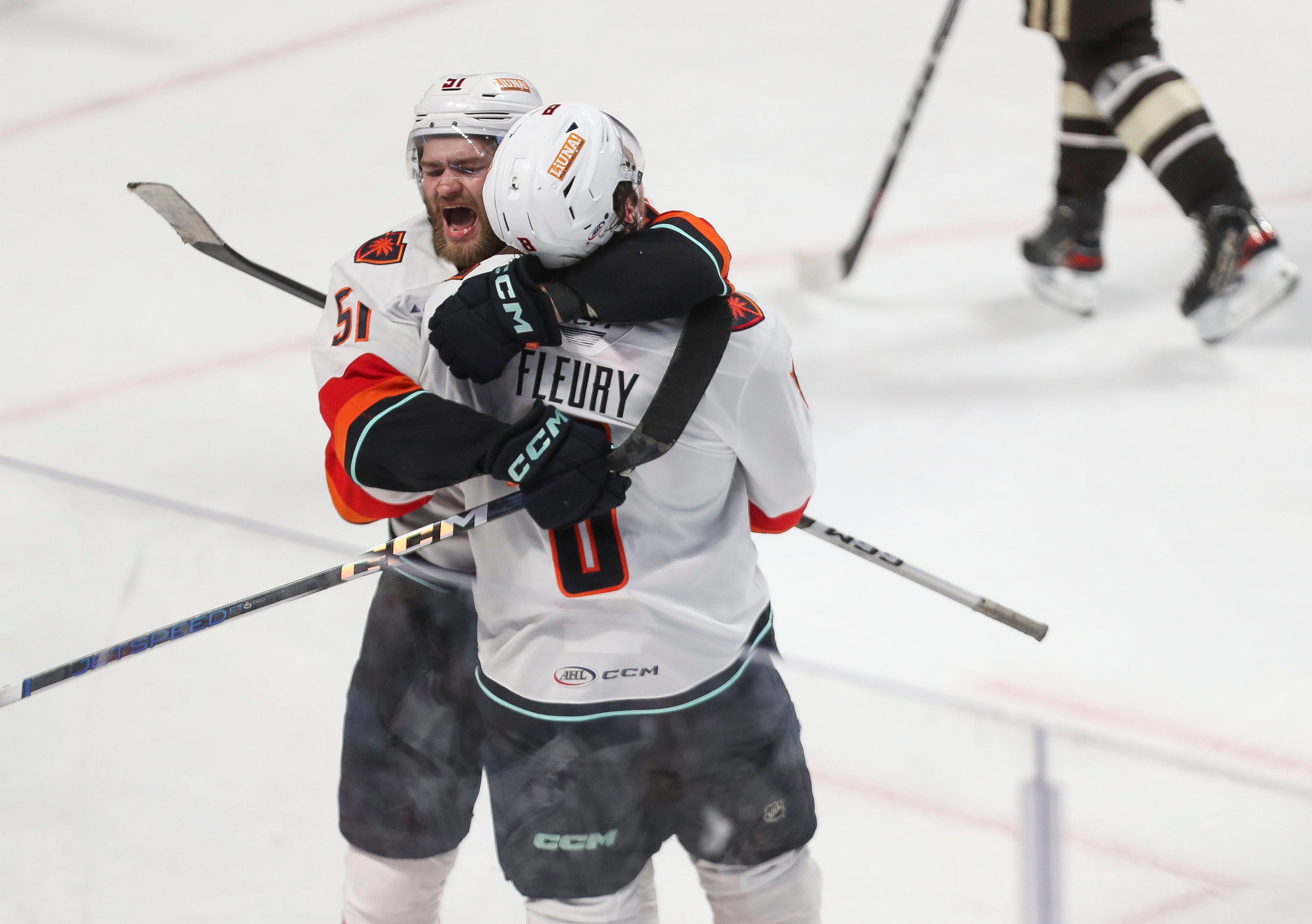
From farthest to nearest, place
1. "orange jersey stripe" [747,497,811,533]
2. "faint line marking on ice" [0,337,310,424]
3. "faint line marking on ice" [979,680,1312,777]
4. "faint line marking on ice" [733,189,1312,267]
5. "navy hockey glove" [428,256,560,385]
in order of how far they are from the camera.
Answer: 1. "faint line marking on ice" [733,189,1312,267]
2. "faint line marking on ice" [0,337,310,424]
3. "faint line marking on ice" [979,680,1312,777]
4. "orange jersey stripe" [747,497,811,533]
5. "navy hockey glove" [428,256,560,385]

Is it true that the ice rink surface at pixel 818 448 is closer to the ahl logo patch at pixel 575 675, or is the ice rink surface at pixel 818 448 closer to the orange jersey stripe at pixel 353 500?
the orange jersey stripe at pixel 353 500

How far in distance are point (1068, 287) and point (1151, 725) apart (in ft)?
4.75

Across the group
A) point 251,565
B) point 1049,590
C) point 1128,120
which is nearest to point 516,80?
point 251,565

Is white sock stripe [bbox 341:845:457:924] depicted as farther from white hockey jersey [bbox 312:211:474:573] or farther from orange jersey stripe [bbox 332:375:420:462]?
→ orange jersey stripe [bbox 332:375:420:462]

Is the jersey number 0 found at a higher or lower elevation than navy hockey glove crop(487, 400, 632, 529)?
lower

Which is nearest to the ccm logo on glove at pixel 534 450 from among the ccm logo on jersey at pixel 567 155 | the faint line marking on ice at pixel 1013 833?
the ccm logo on jersey at pixel 567 155

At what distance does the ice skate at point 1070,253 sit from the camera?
10.6 feet

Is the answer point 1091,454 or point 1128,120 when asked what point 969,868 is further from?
point 1128,120

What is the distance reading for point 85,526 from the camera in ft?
5.56

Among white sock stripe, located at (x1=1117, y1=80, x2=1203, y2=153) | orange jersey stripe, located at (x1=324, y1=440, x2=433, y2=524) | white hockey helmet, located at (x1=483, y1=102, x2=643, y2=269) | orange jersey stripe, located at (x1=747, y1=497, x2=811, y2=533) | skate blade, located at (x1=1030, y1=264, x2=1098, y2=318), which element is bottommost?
skate blade, located at (x1=1030, y1=264, x2=1098, y2=318)

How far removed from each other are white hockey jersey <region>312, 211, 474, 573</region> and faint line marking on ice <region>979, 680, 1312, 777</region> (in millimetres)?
1086

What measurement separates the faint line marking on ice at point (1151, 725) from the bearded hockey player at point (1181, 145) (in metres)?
1.19

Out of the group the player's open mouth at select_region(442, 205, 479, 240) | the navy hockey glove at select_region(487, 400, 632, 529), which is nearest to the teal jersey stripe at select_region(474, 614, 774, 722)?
the navy hockey glove at select_region(487, 400, 632, 529)

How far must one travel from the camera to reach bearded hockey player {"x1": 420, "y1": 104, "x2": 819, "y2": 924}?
1199mm
